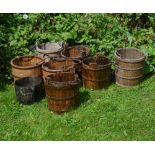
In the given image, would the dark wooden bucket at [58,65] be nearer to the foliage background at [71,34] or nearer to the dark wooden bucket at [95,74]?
the dark wooden bucket at [95,74]

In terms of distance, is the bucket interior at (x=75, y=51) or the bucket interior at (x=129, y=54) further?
the bucket interior at (x=75, y=51)

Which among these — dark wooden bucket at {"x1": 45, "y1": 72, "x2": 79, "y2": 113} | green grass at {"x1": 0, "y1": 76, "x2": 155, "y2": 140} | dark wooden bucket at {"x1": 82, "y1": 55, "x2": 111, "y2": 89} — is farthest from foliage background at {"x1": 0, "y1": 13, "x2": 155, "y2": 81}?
dark wooden bucket at {"x1": 45, "y1": 72, "x2": 79, "y2": 113}

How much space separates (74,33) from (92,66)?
4.61 feet

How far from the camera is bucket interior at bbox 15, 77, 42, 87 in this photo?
8.89 metres

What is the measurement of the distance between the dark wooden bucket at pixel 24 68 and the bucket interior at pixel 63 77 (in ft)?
2.08

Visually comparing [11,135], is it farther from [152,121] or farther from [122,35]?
[122,35]

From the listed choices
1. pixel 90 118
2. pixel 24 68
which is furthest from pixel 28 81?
pixel 90 118

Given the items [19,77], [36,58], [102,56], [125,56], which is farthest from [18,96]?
[125,56]

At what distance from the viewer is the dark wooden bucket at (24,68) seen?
356 inches

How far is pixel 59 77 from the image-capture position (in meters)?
8.65

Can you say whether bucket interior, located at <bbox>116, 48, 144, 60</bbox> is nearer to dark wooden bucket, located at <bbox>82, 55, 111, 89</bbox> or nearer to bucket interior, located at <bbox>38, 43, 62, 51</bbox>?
dark wooden bucket, located at <bbox>82, 55, 111, 89</bbox>

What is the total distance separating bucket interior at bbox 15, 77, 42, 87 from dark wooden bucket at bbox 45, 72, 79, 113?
571mm

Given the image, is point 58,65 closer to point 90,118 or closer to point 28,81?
point 28,81

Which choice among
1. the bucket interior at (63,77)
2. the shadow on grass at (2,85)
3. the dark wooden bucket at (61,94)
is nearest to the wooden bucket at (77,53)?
the bucket interior at (63,77)
